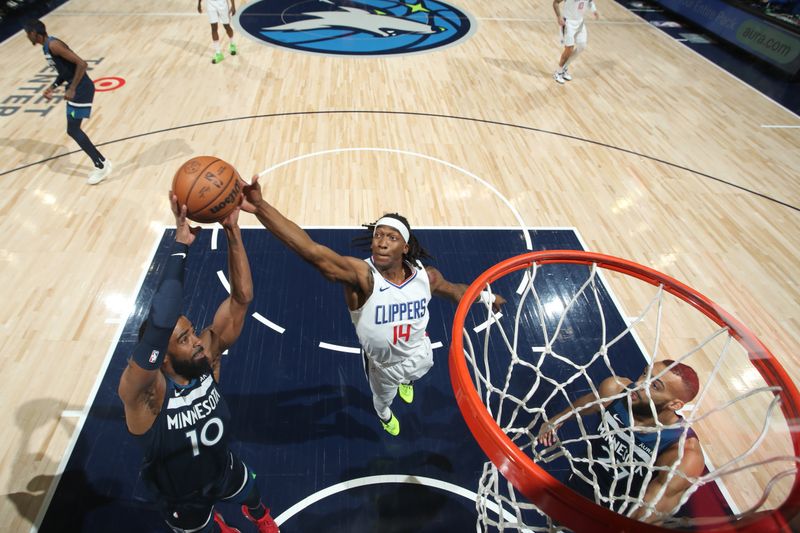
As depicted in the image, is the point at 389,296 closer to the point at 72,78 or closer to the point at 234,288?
the point at 234,288

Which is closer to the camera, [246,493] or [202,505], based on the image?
[202,505]

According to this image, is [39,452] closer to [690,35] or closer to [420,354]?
[420,354]

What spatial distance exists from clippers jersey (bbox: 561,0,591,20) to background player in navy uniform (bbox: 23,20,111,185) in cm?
760

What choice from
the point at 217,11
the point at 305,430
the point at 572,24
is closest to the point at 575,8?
the point at 572,24

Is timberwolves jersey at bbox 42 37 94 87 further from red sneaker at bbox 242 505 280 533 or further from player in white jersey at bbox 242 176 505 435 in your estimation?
red sneaker at bbox 242 505 280 533

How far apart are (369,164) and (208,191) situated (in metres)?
4.28

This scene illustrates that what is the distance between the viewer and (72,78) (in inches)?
215

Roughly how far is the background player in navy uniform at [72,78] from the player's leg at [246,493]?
4.84 metres

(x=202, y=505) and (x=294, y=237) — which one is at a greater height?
(x=294, y=237)

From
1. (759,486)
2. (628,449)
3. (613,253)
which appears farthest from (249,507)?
(613,253)

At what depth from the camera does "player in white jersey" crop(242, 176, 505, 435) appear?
2.72m

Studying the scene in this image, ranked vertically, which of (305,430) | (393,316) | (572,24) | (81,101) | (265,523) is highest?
(572,24)

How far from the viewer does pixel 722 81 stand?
9.48 m

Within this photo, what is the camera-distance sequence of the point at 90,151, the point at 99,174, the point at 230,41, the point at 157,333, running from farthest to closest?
the point at 230,41, the point at 99,174, the point at 90,151, the point at 157,333
